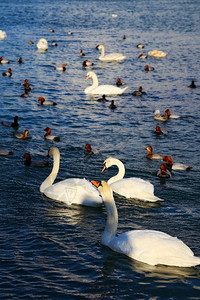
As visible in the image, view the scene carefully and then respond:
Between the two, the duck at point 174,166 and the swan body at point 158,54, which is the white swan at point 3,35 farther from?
the duck at point 174,166

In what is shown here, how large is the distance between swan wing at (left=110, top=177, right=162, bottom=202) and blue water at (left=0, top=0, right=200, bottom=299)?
0.21 meters

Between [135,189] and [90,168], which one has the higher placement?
[90,168]

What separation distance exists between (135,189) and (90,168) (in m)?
2.73

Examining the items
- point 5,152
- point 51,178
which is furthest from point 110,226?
point 5,152

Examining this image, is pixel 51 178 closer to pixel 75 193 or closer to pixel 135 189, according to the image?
pixel 75 193

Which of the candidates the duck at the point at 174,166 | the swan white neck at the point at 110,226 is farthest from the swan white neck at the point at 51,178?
the duck at the point at 174,166

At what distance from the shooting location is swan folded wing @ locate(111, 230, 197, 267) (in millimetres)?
9773

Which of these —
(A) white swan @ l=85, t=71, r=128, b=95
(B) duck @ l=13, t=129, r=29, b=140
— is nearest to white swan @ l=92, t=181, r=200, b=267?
(B) duck @ l=13, t=129, r=29, b=140

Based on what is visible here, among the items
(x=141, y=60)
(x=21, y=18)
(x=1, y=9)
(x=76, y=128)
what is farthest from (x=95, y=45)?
(x=1, y=9)

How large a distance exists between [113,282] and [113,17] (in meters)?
54.5

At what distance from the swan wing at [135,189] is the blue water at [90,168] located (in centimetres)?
21

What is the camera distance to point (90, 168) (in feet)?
52.2

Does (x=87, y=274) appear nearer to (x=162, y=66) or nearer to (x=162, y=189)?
(x=162, y=189)

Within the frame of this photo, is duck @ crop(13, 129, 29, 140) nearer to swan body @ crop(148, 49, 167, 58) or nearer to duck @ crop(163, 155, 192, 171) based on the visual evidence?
duck @ crop(163, 155, 192, 171)
